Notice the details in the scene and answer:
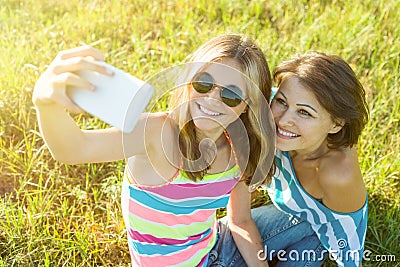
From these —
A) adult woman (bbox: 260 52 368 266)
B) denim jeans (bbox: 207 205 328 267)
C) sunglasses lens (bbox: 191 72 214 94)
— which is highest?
sunglasses lens (bbox: 191 72 214 94)

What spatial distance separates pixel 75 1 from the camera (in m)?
3.37

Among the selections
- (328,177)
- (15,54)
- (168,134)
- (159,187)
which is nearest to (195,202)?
(159,187)

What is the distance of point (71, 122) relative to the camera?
128cm

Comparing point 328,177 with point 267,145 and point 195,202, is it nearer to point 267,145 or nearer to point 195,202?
point 267,145

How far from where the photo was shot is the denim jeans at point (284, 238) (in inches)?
85.8

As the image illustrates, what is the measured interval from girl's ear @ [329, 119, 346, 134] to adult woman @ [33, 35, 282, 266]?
23cm

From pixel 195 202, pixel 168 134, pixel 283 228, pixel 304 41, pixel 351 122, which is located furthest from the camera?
pixel 304 41

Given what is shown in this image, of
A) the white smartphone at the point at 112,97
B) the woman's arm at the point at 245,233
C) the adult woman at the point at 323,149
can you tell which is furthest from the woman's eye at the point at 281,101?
the white smartphone at the point at 112,97

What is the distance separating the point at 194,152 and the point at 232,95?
23 centimetres

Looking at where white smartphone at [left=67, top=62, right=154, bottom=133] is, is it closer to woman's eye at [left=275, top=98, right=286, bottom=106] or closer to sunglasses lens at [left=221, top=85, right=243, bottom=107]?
sunglasses lens at [left=221, top=85, right=243, bottom=107]

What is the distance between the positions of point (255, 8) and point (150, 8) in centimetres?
62

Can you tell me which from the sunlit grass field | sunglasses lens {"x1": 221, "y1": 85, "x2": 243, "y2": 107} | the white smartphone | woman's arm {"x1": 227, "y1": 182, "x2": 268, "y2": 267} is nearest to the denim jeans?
woman's arm {"x1": 227, "y1": 182, "x2": 268, "y2": 267}

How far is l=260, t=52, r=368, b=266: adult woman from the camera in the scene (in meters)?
1.84

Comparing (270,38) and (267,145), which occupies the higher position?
(267,145)
